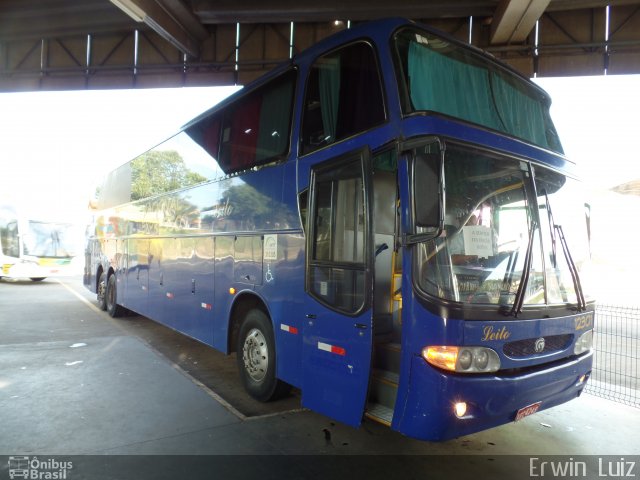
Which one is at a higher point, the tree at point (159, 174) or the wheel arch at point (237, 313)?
the tree at point (159, 174)

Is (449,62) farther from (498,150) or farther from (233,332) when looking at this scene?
(233,332)

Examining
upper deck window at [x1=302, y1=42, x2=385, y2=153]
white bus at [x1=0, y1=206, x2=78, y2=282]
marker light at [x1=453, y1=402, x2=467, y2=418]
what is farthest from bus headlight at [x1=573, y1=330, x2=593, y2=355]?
white bus at [x1=0, y1=206, x2=78, y2=282]

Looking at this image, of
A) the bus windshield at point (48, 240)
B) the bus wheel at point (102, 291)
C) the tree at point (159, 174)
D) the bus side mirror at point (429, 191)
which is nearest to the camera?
the bus side mirror at point (429, 191)

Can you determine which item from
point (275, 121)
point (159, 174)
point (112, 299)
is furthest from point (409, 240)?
point (112, 299)

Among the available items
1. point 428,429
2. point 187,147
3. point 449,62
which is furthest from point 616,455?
point 187,147

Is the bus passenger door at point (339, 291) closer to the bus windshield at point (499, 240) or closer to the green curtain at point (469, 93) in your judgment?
the bus windshield at point (499, 240)

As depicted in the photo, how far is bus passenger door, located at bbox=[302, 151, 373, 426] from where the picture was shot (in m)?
3.68

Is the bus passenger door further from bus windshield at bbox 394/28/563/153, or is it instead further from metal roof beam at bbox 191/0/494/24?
metal roof beam at bbox 191/0/494/24

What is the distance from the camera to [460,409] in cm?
321

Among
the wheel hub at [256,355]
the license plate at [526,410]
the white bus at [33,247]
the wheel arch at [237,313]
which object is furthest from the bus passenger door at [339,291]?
the white bus at [33,247]

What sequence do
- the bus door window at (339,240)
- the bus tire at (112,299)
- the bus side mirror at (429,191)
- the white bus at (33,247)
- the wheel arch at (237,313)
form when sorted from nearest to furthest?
the bus side mirror at (429,191), the bus door window at (339,240), the wheel arch at (237,313), the bus tire at (112,299), the white bus at (33,247)

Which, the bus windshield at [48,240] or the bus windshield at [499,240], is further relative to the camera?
the bus windshield at [48,240]

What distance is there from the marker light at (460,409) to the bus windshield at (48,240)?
22.5 meters

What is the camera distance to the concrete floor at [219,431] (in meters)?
3.87
